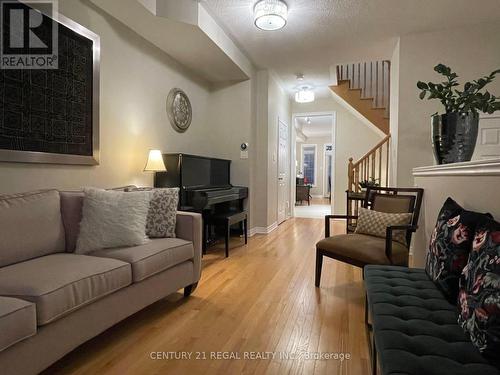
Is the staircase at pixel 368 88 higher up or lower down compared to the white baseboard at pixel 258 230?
higher up

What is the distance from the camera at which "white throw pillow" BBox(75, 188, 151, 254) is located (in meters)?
1.94

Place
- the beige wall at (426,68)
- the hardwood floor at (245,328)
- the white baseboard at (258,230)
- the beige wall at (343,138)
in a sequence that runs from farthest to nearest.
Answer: the beige wall at (343,138), the white baseboard at (258,230), the beige wall at (426,68), the hardwood floor at (245,328)

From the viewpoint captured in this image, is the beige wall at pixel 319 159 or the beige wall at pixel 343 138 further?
the beige wall at pixel 319 159

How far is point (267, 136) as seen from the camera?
16.0 ft

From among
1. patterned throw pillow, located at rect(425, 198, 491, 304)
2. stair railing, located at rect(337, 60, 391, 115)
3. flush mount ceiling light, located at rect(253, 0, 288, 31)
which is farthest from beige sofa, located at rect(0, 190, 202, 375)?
stair railing, located at rect(337, 60, 391, 115)

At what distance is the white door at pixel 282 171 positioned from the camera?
18.9 feet

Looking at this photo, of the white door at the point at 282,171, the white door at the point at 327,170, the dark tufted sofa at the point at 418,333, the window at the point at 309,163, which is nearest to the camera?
the dark tufted sofa at the point at 418,333

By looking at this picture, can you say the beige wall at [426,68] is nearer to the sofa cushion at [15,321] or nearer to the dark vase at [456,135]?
the dark vase at [456,135]

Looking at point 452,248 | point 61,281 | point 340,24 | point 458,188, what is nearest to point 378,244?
point 458,188

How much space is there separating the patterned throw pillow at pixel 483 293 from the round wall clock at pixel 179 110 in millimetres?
3435

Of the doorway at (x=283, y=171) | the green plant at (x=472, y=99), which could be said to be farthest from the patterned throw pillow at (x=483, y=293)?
the doorway at (x=283, y=171)

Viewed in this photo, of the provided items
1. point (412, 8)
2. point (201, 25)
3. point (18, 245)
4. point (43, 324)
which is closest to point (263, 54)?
point (201, 25)

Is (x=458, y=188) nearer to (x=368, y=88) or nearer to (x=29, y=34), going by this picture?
(x=29, y=34)

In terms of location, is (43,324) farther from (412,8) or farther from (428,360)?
(412,8)
